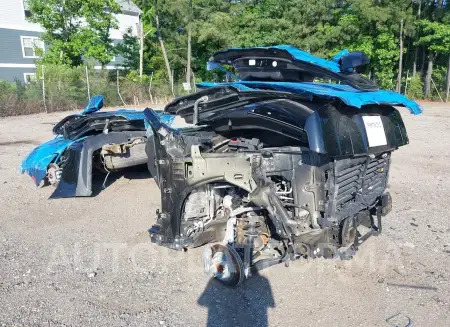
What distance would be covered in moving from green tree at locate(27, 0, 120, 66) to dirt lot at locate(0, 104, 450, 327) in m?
22.1

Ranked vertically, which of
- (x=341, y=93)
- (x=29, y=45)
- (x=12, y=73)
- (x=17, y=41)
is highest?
(x=17, y=41)

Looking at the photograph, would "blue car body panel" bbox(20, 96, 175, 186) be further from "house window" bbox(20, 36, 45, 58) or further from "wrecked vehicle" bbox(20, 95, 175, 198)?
"house window" bbox(20, 36, 45, 58)

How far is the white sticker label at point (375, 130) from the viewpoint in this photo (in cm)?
308

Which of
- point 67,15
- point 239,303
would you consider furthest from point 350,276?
point 67,15

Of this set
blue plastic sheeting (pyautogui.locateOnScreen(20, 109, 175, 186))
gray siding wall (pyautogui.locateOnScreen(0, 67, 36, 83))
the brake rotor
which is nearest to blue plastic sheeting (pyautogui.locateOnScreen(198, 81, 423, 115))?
the brake rotor

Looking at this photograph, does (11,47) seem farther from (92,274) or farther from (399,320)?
(399,320)

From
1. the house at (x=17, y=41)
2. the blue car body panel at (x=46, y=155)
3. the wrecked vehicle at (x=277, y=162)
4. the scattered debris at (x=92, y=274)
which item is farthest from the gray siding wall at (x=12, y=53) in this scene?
the wrecked vehicle at (x=277, y=162)

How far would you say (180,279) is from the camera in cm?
342

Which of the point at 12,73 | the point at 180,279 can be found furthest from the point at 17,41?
the point at 180,279

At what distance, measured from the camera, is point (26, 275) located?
350cm

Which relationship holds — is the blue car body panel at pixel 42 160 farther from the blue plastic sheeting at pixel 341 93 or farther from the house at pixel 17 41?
the house at pixel 17 41

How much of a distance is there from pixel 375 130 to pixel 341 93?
0.51 metres

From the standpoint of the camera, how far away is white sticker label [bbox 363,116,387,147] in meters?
3.08

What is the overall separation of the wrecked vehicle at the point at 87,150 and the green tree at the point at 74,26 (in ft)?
68.8
